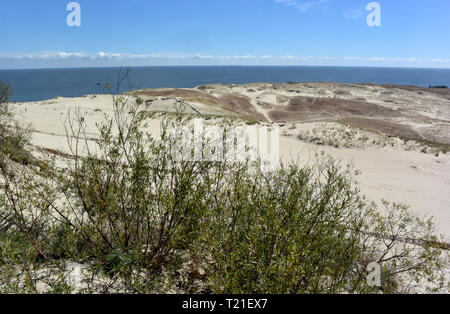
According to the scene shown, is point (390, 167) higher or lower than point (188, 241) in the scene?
lower

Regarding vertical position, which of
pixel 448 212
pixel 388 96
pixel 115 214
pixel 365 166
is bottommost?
pixel 448 212

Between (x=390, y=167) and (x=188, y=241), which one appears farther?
(x=390, y=167)

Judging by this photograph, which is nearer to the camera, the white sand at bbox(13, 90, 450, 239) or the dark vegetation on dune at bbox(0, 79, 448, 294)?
the dark vegetation on dune at bbox(0, 79, 448, 294)

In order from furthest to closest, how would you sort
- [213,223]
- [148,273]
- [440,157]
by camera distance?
1. [440,157]
2. [148,273]
3. [213,223]

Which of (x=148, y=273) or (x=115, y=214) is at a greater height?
(x=115, y=214)

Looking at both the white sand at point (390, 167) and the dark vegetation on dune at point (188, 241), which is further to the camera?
the white sand at point (390, 167)

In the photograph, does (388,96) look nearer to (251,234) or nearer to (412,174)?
(412,174)

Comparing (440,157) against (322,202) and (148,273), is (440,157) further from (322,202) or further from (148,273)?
(148,273)
